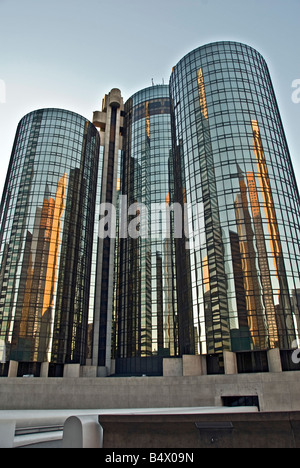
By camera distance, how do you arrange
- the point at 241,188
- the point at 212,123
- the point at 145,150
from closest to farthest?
the point at 241,188
the point at 212,123
the point at 145,150

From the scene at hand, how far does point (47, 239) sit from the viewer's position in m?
67.4

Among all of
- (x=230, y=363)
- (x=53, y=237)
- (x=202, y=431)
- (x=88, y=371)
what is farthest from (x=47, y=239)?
(x=202, y=431)

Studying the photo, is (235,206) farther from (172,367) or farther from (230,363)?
(172,367)

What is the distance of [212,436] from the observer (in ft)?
32.0

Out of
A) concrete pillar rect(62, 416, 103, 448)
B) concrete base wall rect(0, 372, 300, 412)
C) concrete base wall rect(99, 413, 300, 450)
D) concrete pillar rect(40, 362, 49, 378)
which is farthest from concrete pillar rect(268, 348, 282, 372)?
concrete pillar rect(62, 416, 103, 448)

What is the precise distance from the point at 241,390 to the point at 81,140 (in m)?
67.6

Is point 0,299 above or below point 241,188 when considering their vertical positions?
below

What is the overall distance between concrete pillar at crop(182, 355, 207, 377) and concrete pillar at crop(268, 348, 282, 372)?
10.3 m

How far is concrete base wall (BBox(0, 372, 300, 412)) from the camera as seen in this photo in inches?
1543

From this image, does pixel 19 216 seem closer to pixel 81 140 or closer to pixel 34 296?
pixel 34 296

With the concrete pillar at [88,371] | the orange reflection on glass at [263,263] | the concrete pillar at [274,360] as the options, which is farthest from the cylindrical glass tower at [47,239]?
the orange reflection on glass at [263,263]

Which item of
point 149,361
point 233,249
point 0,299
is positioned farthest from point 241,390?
point 0,299

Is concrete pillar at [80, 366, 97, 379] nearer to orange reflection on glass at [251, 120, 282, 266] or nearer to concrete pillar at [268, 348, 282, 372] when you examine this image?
concrete pillar at [268, 348, 282, 372]

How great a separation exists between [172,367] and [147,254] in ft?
83.6
